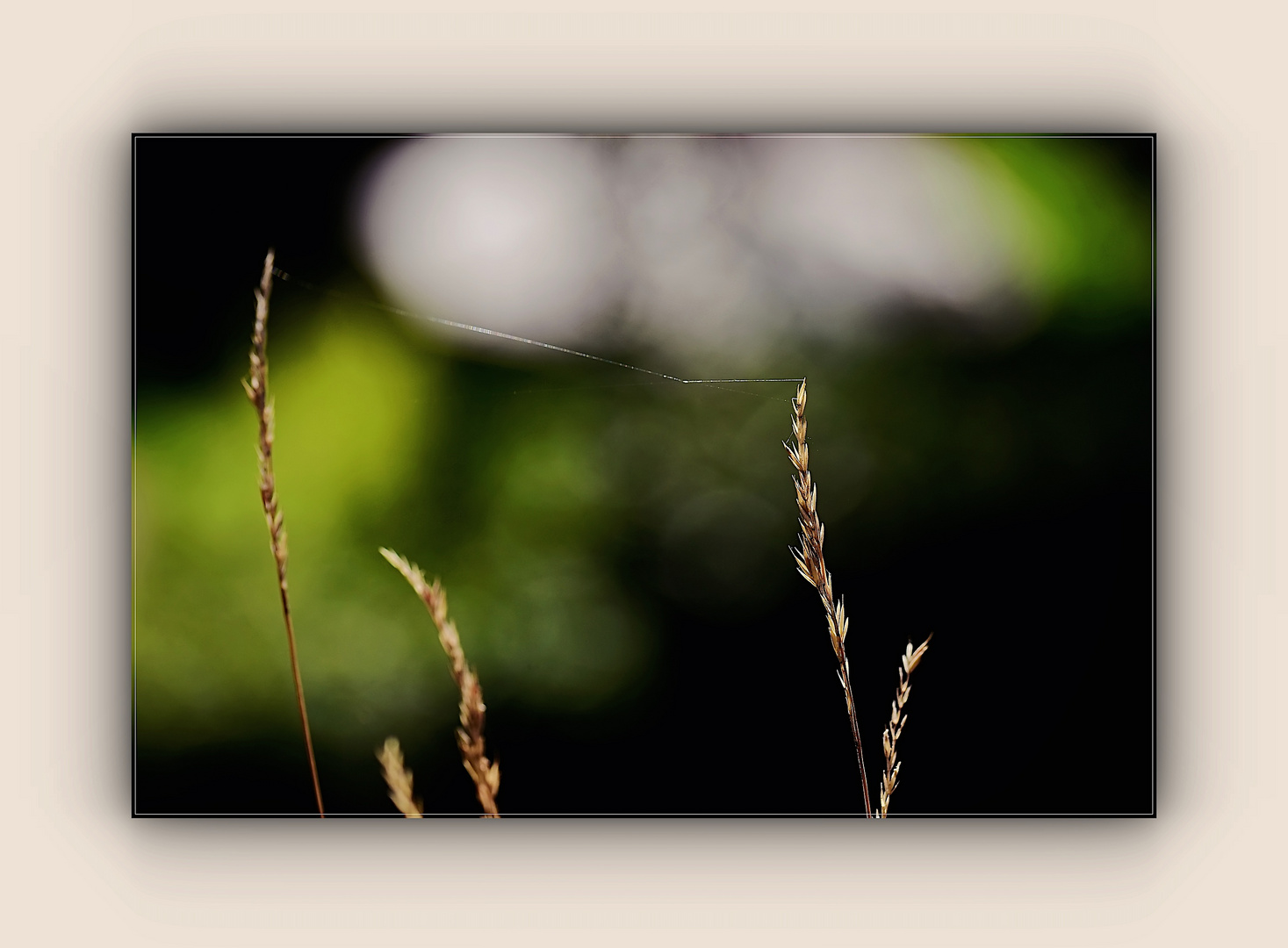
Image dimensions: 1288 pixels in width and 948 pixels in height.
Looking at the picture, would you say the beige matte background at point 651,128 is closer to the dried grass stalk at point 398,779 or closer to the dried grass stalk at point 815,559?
the dried grass stalk at point 398,779

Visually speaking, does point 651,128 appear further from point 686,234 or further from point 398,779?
point 398,779

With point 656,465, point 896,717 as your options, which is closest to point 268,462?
point 656,465

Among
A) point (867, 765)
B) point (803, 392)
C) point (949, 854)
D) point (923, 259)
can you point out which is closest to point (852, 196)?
point (923, 259)

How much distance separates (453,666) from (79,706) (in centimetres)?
56

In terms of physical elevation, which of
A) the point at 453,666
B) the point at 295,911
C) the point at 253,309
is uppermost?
the point at 253,309

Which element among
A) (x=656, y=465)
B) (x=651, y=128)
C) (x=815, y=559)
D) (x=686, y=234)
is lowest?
(x=815, y=559)

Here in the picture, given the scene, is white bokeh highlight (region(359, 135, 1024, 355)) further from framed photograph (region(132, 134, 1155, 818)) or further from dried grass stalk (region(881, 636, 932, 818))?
dried grass stalk (region(881, 636, 932, 818))

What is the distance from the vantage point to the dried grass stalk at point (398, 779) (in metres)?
2.43

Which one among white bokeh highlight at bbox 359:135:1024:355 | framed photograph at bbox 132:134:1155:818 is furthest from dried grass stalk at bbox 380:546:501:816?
white bokeh highlight at bbox 359:135:1024:355

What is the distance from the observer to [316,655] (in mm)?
2432

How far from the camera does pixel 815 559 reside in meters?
2.41

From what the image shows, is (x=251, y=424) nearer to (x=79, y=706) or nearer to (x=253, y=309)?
(x=253, y=309)

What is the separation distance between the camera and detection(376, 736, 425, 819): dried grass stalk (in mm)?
2432

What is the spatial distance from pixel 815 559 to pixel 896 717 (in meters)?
0.25
